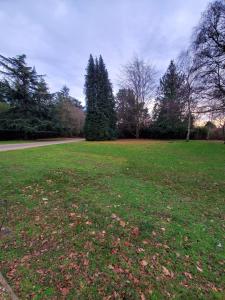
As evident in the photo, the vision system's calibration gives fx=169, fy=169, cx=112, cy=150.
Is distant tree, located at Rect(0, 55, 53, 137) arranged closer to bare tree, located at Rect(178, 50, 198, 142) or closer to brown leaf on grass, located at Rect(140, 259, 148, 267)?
bare tree, located at Rect(178, 50, 198, 142)

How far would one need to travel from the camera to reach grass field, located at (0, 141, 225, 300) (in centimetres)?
A: 194

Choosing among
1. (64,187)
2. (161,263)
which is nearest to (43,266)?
(161,263)

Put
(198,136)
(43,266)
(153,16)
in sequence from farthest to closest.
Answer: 1. (198,136)
2. (153,16)
3. (43,266)

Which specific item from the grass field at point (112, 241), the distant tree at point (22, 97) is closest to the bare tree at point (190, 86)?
the grass field at point (112, 241)

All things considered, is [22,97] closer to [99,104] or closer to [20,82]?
[20,82]

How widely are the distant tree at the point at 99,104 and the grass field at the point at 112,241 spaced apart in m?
21.0

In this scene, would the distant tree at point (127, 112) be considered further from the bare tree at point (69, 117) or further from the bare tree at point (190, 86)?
the bare tree at point (190, 86)

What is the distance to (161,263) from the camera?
2.28 metres

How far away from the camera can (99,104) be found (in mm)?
26812

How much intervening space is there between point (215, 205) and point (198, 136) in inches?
1197

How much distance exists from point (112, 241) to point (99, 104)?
84.4ft

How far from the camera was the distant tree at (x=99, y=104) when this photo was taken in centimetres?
2577

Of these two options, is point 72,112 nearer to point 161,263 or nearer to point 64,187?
point 64,187

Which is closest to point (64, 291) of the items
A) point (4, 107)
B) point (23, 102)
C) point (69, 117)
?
point (23, 102)
